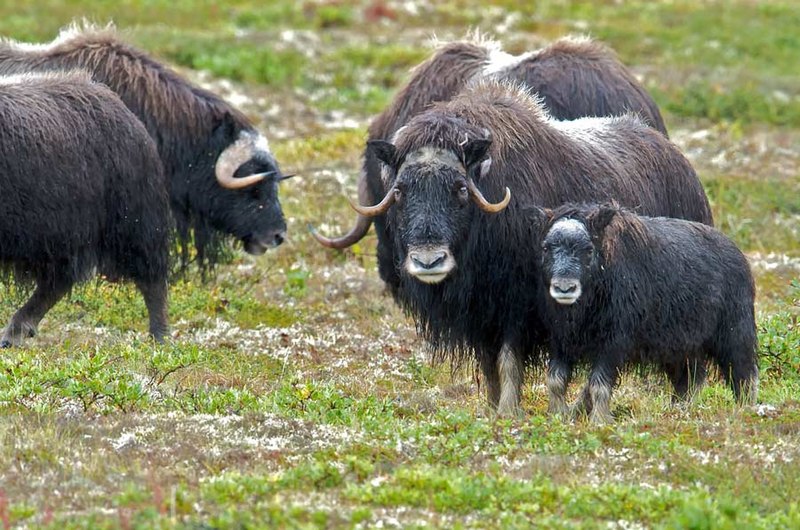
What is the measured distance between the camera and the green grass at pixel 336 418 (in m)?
5.27

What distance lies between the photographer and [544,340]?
7.07 meters

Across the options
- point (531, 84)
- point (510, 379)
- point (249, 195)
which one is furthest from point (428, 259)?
point (249, 195)

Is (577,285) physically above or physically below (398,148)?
below

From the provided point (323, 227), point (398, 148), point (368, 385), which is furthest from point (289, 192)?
point (398, 148)

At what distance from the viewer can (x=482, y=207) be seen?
679 cm

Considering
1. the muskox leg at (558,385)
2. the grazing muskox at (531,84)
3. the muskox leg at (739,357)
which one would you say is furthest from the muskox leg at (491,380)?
the grazing muskox at (531,84)

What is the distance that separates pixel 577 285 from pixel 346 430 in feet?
4.03

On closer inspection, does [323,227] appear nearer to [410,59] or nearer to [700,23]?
[410,59]

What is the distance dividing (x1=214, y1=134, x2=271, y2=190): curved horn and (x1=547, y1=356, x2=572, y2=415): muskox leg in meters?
3.83

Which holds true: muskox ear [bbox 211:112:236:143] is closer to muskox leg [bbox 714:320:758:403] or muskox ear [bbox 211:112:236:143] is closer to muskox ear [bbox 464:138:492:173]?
muskox ear [bbox 464:138:492:173]

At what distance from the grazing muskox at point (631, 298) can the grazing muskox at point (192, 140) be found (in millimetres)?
3807

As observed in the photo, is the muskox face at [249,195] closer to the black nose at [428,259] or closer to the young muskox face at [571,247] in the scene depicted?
the black nose at [428,259]

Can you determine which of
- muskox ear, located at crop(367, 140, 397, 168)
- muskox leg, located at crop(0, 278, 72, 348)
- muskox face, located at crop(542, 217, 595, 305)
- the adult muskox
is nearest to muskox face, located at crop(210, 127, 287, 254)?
muskox leg, located at crop(0, 278, 72, 348)

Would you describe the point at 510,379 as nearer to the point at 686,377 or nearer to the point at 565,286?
the point at 565,286
